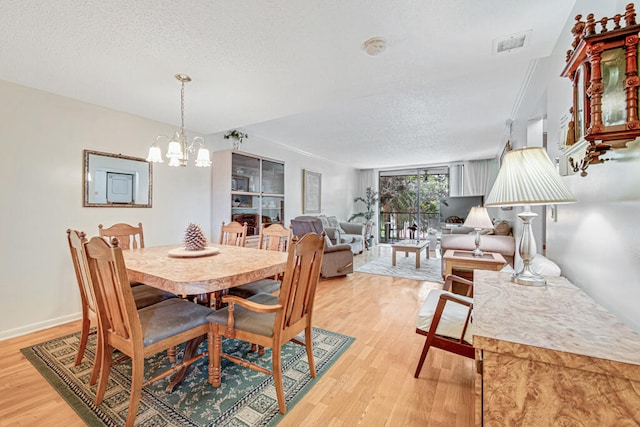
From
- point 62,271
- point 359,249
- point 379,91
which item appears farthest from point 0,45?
point 359,249

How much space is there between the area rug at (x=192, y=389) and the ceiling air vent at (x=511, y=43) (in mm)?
2470

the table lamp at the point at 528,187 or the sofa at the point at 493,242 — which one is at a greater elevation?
the table lamp at the point at 528,187

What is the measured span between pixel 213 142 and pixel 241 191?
0.88m

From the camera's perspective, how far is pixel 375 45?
180cm

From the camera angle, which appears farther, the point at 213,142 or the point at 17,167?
the point at 213,142

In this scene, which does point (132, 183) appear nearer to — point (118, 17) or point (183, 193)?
point (183, 193)

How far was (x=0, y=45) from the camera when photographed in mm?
1813

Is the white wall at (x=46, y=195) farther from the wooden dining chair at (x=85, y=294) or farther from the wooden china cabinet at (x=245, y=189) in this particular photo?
the wooden dining chair at (x=85, y=294)

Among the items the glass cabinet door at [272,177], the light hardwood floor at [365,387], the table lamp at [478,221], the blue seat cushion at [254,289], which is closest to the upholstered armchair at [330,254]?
the glass cabinet door at [272,177]

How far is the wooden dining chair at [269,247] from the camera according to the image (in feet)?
7.23

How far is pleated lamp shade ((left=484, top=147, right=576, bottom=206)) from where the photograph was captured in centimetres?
116

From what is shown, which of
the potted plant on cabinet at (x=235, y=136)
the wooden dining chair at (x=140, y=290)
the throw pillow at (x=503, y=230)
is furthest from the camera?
the potted plant on cabinet at (x=235, y=136)

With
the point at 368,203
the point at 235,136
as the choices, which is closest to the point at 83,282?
the point at 235,136

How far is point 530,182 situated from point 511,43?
4.00 feet
